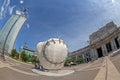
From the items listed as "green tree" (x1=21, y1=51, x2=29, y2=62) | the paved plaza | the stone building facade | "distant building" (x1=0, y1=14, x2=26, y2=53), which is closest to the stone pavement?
the paved plaza

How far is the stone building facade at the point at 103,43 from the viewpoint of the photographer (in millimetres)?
47219

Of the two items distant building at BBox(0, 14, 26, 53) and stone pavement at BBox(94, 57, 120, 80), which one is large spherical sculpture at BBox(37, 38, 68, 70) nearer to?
stone pavement at BBox(94, 57, 120, 80)

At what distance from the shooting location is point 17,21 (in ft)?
107

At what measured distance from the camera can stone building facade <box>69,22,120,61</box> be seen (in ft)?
155

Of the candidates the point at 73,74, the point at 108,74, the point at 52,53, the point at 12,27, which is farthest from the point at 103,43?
the point at 108,74

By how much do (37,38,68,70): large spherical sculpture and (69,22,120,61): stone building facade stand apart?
28.2 m

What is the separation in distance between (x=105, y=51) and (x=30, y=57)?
38824 millimetres

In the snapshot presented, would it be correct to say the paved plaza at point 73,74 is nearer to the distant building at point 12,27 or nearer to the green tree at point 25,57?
the green tree at point 25,57

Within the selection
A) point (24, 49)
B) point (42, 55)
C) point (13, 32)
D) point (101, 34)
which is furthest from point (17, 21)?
point (101, 34)

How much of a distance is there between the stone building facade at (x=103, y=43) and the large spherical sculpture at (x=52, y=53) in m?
28.2

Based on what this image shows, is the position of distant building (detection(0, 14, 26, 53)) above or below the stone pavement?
above

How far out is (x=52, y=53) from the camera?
535 inches

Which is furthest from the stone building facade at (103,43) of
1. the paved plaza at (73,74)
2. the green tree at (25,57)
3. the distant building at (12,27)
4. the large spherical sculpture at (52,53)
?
the paved plaza at (73,74)

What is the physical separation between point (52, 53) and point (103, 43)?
139 ft
